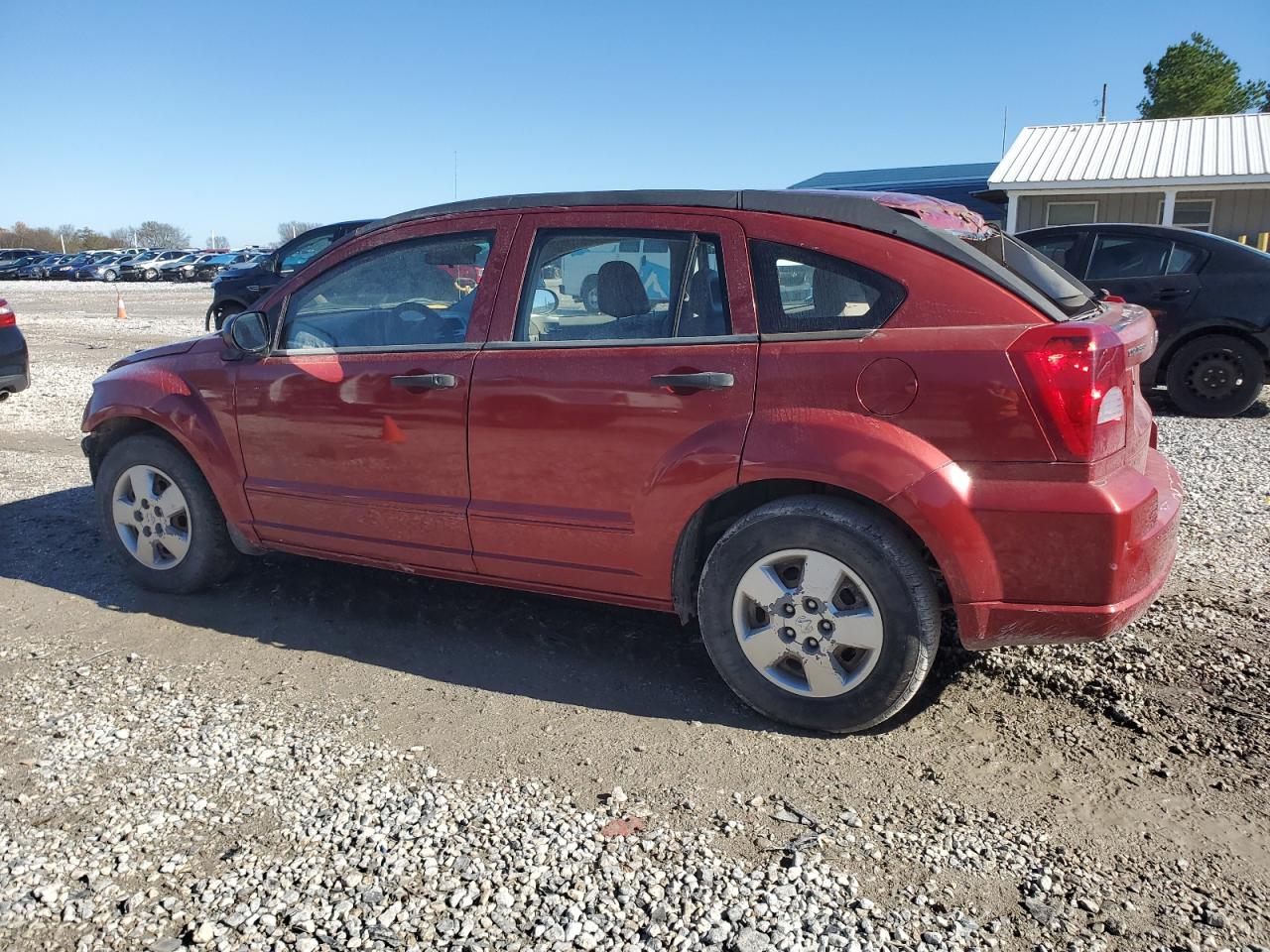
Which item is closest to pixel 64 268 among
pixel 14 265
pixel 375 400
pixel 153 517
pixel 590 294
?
pixel 14 265

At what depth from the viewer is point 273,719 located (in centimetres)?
363

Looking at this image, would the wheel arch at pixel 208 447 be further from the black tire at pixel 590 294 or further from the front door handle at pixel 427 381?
the black tire at pixel 590 294

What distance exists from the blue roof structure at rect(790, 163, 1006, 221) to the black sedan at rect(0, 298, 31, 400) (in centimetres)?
2103

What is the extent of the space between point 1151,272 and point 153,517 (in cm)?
829

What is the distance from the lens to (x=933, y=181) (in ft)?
102

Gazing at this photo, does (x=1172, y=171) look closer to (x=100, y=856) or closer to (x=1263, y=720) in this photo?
(x=1263, y=720)

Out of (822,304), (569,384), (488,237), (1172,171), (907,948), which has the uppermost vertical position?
(1172,171)

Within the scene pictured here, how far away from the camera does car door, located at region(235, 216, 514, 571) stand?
13.2 feet

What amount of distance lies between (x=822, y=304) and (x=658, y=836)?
1.79 m

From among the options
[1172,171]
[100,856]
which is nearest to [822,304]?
[100,856]

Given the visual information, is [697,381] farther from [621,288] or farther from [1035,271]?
[1035,271]

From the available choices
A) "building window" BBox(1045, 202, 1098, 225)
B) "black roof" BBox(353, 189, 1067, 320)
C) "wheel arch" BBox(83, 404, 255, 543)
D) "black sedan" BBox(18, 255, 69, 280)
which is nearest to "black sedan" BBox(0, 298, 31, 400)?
"wheel arch" BBox(83, 404, 255, 543)

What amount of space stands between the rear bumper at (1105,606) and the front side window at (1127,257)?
6553mm

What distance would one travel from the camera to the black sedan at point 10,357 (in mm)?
8788
